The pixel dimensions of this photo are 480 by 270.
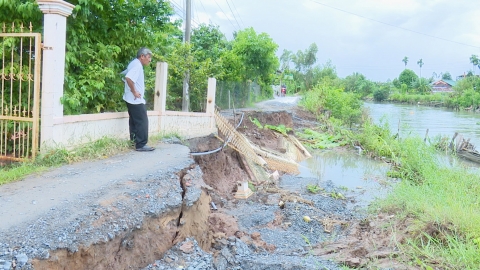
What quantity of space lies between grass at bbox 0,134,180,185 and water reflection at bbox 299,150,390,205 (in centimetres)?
538

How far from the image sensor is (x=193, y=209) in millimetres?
5262

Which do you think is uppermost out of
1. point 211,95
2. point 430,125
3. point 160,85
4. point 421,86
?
point 421,86

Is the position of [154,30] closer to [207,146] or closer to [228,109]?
[207,146]

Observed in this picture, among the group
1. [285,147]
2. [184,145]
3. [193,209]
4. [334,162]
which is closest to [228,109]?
[285,147]

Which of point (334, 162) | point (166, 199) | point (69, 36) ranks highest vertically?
point (69, 36)

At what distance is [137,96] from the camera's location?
6.95m

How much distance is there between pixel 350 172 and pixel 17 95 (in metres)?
10.8

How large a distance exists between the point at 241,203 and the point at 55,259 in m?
5.38

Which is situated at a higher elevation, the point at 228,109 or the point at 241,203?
the point at 228,109

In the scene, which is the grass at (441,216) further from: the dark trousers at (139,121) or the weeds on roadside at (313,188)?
the dark trousers at (139,121)

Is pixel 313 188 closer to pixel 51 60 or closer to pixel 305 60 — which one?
pixel 51 60

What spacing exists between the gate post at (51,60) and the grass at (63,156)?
19cm

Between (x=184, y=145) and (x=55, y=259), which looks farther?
(x=184, y=145)

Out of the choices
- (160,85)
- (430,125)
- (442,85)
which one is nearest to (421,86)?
(442,85)
